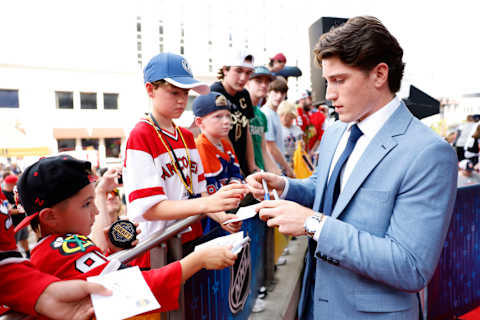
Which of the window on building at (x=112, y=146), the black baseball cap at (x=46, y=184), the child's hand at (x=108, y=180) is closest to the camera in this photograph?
the black baseball cap at (x=46, y=184)

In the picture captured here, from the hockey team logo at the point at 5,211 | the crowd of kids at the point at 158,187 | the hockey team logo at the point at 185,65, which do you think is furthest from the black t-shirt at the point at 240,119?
the hockey team logo at the point at 5,211

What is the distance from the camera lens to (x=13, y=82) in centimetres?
2172

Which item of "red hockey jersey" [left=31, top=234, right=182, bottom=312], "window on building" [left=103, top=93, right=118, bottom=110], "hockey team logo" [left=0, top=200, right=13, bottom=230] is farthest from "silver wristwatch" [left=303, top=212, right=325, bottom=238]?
"window on building" [left=103, top=93, right=118, bottom=110]

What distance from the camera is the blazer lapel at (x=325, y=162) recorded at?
164 centimetres

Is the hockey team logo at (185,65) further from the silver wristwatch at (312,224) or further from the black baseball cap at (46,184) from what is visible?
the silver wristwatch at (312,224)

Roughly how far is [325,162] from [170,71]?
3.65 ft

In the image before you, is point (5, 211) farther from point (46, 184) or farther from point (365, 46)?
point (365, 46)

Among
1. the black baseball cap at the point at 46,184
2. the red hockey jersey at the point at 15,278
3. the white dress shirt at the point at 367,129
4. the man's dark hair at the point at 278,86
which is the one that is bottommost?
the red hockey jersey at the point at 15,278

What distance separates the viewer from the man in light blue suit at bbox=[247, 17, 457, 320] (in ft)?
4.00

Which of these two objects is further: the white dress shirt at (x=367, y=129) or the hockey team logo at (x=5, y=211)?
the white dress shirt at (x=367, y=129)

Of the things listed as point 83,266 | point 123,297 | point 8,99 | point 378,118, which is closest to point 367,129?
point 378,118

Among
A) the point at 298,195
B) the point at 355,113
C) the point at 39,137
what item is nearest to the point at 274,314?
the point at 298,195

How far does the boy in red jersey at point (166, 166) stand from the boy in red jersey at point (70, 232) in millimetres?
363

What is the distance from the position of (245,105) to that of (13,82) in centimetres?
2489
